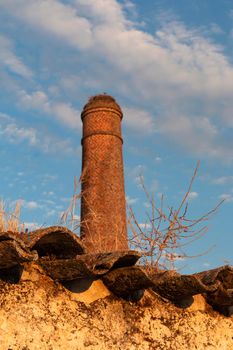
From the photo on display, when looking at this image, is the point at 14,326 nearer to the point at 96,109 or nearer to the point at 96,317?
the point at 96,317

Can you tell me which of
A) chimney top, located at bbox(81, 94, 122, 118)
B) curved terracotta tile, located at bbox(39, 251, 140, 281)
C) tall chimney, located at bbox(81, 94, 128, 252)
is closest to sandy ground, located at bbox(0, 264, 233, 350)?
curved terracotta tile, located at bbox(39, 251, 140, 281)

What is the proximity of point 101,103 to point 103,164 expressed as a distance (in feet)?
5.22

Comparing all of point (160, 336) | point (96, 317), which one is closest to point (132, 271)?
point (96, 317)

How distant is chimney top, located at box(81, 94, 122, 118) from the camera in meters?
11.8

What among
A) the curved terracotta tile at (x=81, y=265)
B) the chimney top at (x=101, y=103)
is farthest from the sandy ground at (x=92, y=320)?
the chimney top at (x=101, y=103)

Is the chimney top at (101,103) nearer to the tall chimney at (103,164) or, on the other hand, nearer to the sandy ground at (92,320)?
the tall chimney at (103,164)

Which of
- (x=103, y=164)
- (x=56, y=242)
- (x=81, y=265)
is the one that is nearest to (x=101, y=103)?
(x=103, y=164)

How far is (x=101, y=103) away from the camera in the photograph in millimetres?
11773

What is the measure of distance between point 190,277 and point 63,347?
954mm

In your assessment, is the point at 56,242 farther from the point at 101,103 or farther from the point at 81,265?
the point at 101,103

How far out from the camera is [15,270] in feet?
8.00

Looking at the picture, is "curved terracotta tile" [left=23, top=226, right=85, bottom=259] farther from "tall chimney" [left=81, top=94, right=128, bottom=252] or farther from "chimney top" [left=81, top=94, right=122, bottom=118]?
"chimney top" [left=81, top=94, right=122, bottom=118]

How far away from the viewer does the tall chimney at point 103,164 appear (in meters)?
10.7

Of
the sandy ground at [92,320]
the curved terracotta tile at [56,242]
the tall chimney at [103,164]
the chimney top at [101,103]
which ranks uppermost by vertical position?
the chimney top at [101,103]
